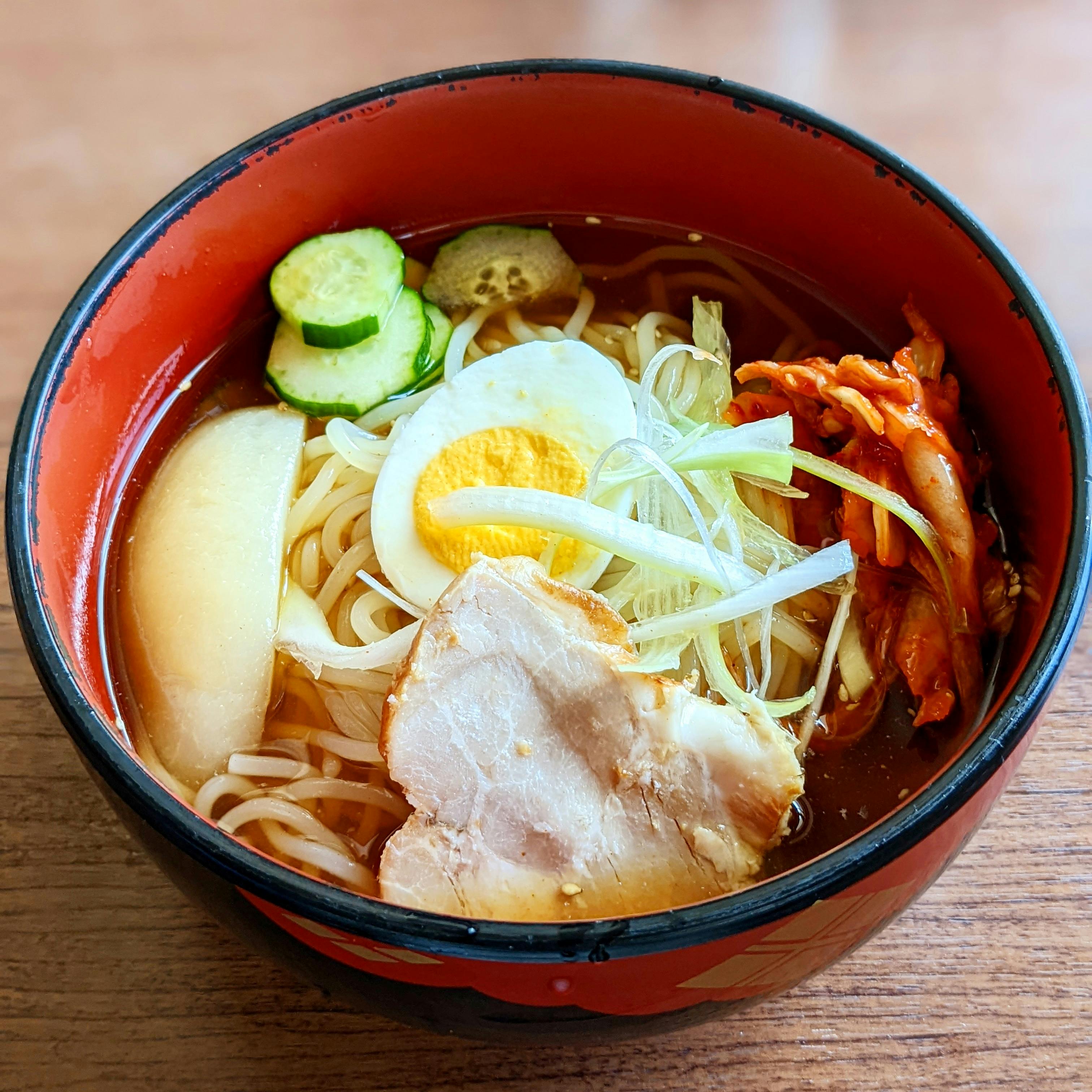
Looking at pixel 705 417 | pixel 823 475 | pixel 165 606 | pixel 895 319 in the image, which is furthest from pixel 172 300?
pixel 895 319

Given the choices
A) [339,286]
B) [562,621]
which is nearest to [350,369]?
[339,286]

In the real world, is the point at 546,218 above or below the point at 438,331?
above

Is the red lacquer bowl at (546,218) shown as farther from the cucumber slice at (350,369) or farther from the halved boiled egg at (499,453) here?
the halved boiled egg at (499,453)

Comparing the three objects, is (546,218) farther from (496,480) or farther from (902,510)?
(902,510)

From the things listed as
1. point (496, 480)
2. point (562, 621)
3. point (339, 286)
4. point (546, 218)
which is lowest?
point (562, 621)

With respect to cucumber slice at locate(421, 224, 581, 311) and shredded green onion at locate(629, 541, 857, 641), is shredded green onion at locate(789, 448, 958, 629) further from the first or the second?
cucumber slice at locate(421, 224, 581, 311)

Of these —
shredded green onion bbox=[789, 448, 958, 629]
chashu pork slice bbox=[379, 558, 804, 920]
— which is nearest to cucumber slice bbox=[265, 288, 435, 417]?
chashu pork slice bbox=[379, 558, 804, 920]

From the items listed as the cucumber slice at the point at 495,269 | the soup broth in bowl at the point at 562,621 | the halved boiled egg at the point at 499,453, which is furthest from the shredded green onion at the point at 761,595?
the cucumber slice at the point at 495,269
